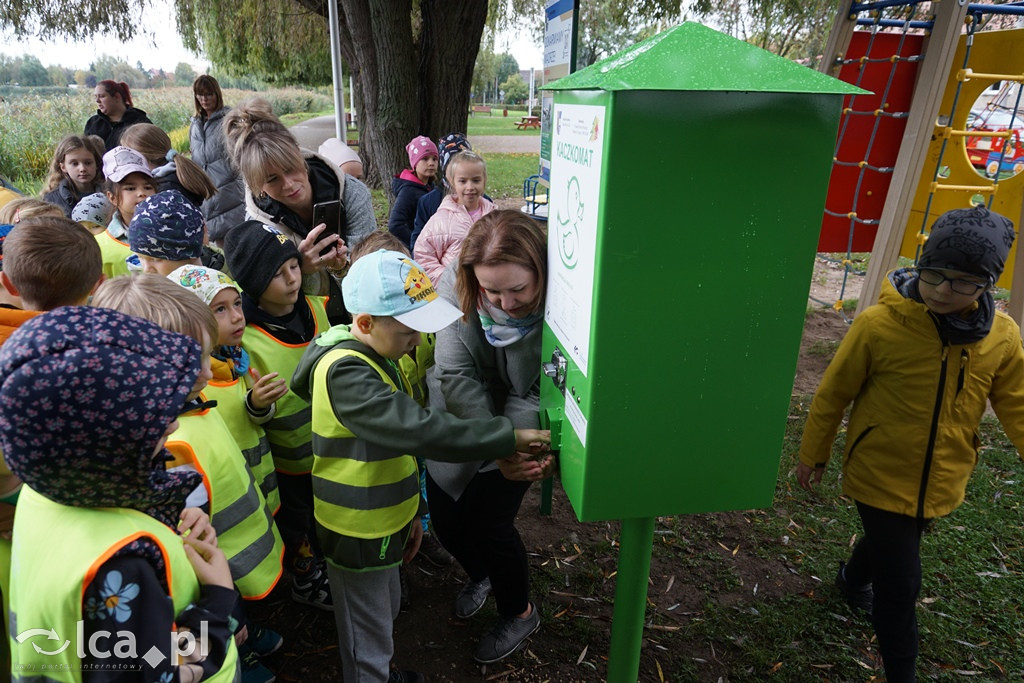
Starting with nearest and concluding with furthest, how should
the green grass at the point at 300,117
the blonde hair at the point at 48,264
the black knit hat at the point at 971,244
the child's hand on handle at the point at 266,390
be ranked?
the black knit hat at the point at 971,244 < the blonde hair at the point at 48,264 < the child's hand on handle at the point at 266,390 < the green grass at the point at 300,117

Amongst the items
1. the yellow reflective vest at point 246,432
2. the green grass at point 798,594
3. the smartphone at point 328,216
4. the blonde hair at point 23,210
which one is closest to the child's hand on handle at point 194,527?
the yellow reflective vest at point 246,432

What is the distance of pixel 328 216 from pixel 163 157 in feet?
5.80

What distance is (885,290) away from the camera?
7.52 feet

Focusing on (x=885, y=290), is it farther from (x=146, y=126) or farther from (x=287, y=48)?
(x=287, y=48)

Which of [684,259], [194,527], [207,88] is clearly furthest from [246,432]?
[207,88]

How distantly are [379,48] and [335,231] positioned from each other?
13.9 ft

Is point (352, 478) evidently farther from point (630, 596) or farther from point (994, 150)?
point (994, 150)

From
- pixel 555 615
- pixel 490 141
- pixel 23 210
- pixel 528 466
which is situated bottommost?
pixel 555 615

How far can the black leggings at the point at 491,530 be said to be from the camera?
2.22 meters

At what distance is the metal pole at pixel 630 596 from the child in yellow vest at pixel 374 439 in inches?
11.8

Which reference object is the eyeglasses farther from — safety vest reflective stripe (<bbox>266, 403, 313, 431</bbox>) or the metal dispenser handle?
safety vest reflective stripe (<bbox>266, 403, 313, 431</bbox>)

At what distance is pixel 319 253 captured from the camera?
111 inches

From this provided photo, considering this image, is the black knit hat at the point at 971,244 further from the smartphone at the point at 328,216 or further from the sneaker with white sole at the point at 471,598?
the smartphone at the point at 328,216

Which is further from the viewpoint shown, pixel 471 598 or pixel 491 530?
pixel 471 598
